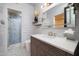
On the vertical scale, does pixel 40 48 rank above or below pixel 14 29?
below

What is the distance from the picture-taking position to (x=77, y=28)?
143 centimetres

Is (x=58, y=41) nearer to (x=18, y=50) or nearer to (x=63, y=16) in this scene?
(x=63, y=16)

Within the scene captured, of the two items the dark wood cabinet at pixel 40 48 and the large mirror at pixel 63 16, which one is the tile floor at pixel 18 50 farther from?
the large mirror at pixel 63 16

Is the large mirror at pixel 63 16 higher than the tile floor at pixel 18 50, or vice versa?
the large mirror at pixel 63 16

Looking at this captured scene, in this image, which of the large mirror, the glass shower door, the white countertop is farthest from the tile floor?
the large mirror

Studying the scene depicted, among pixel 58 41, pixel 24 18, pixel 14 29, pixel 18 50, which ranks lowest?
pixel 18 50

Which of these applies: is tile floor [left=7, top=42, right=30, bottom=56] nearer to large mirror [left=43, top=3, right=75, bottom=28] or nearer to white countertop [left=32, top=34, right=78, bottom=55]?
white countertop [left=32, top=34, right=78, bottom=55]

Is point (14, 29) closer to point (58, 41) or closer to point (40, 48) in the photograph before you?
point (40, 48)

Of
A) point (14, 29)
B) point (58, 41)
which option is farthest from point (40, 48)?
point (14, 29)

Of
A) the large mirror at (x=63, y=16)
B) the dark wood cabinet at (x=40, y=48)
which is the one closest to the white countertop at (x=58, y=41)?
the dark wood cabinet at (x=40, y=48)

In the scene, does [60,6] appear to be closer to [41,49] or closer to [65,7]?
[65,7]

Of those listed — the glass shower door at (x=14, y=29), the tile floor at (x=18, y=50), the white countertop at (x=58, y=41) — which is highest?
the glass shower door at (x=14, y=29)

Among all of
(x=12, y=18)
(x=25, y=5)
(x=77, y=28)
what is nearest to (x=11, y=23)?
(x=12, y=18)

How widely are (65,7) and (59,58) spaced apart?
0.64m
